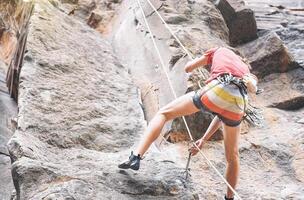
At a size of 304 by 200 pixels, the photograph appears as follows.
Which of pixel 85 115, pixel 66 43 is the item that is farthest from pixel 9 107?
pixel 85 115

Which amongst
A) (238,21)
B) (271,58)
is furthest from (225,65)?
(238,21)

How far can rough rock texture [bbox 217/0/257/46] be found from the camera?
1062cm

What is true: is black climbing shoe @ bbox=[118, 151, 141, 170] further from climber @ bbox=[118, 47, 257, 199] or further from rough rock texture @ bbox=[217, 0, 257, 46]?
rough rock texture @ bbox=[217, 0, 257, 46]

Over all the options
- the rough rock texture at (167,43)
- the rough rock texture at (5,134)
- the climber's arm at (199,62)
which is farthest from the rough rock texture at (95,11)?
the climber's arm at (199,62)

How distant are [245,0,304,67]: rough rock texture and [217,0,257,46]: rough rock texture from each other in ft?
2.10

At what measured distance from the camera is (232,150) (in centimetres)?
468

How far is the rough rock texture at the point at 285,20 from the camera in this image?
10828 millimetres

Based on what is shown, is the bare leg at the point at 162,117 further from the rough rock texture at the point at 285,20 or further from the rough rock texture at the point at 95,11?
the rough rock texture at the point at 95,11

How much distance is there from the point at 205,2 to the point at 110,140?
540 cm

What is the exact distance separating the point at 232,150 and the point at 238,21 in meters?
6.66

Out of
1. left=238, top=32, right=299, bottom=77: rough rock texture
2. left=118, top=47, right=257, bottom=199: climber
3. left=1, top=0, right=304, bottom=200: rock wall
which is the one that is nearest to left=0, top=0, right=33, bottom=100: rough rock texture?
left=1, top=0, right=304, bottom=200: rock wall

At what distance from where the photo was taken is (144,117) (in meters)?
6.64

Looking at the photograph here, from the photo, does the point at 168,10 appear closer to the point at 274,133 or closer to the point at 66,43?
the point at 66,43

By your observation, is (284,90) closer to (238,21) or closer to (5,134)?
(238,21)
